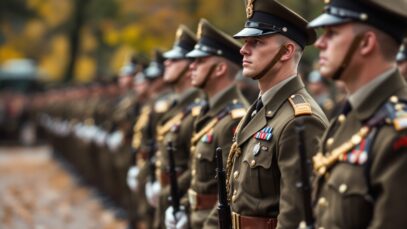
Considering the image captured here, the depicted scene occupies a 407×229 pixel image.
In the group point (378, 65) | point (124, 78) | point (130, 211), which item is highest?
point (378, 65)

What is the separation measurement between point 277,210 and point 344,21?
130 cm

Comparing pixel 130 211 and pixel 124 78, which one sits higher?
pixel 124 78

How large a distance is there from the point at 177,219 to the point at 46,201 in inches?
355

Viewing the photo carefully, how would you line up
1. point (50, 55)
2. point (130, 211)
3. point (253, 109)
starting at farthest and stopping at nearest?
point (50, 55) → point (130, 211) → point (253, 109)

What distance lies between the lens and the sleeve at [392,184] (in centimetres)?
320

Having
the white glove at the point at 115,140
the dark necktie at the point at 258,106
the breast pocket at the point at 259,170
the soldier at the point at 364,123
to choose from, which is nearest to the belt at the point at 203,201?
the dark necktie at the point at 258,106

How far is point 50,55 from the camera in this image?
4250 centimetres

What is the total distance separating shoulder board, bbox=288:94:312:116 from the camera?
4.36m

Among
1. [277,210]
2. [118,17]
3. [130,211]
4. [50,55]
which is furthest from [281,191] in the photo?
[50,55]

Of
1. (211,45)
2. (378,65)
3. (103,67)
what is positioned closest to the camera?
(378,65)

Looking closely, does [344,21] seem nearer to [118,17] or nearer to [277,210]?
[277,210]

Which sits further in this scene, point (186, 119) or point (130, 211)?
point (130, 211)

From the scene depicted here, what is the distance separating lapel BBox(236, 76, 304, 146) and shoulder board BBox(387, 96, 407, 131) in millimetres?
1210

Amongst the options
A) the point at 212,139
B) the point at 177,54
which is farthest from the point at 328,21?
the point at 177,54
